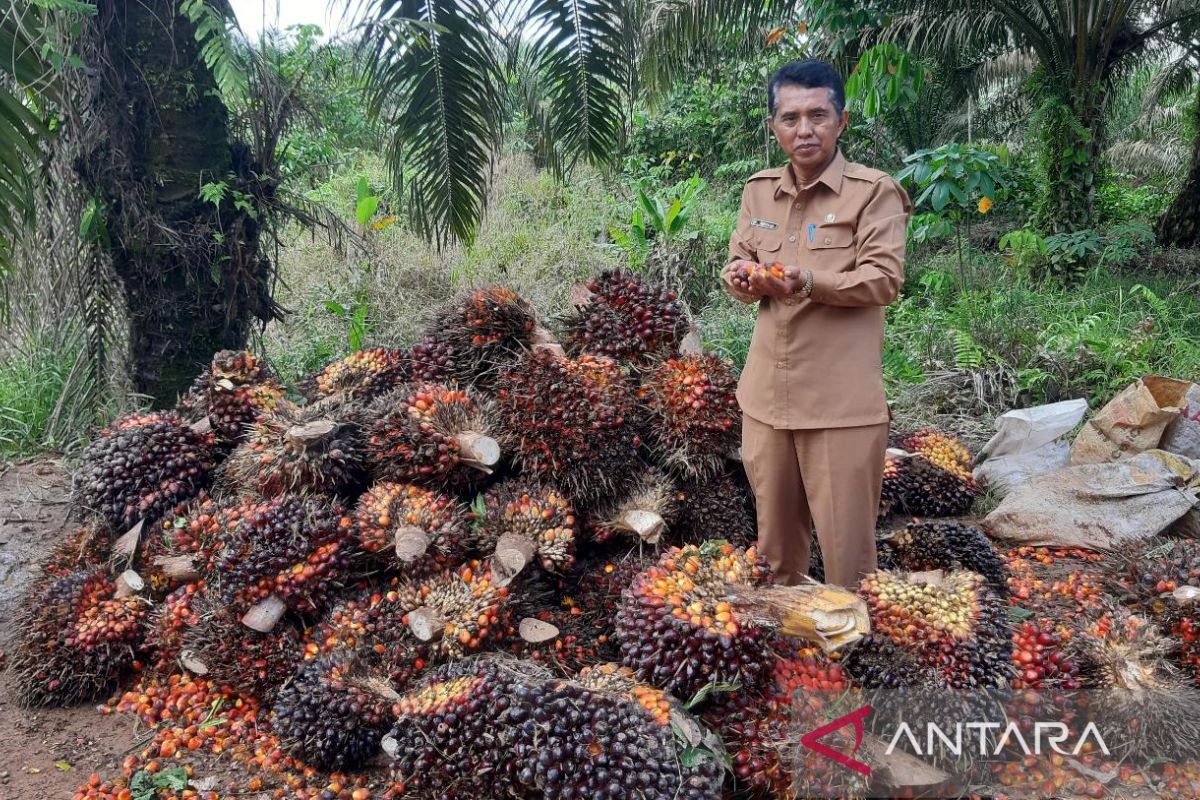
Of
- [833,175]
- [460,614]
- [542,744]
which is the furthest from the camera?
[833,175]

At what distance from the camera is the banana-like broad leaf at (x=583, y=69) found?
3703mm

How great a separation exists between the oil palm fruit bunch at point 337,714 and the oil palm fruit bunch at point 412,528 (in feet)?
1.01

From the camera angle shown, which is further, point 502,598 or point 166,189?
point 166,189

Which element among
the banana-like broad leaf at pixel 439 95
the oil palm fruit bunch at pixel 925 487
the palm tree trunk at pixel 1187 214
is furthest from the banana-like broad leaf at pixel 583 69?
the palm tree trunk at pixel 1187 214

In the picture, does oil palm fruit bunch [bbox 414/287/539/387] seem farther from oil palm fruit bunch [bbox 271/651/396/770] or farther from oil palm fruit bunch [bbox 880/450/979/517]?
oil palm fruit bunch [bbox 880/450/979/517]

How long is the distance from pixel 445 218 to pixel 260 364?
46.1 inches

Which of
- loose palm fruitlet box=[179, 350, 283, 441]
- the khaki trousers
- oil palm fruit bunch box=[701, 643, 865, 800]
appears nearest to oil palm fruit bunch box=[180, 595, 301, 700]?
loose palm fruitlet box=[179, 350, 283, 441]

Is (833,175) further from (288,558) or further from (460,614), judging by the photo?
(288,558)

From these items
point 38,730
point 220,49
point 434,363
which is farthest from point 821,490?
point 220,49

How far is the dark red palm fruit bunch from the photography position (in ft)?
11.4

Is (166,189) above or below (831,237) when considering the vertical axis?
above

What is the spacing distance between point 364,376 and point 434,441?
672 mm

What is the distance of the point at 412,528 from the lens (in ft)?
7.75

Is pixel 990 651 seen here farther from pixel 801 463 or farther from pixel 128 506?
pixel 128 506
